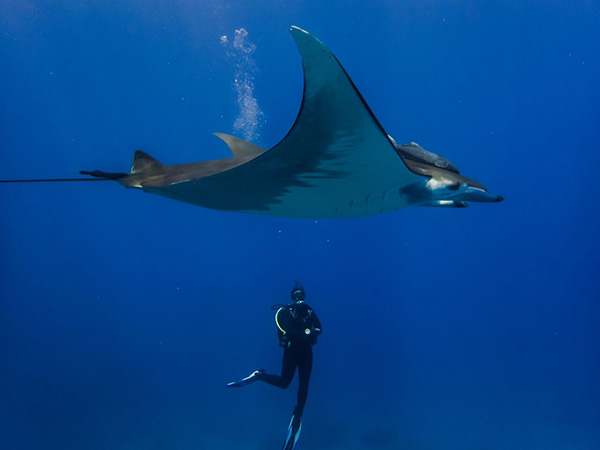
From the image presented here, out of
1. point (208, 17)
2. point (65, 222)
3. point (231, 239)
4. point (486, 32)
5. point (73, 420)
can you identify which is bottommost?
point (73, 420)

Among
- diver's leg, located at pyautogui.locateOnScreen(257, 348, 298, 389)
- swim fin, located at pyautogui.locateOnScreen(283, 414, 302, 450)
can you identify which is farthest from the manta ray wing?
swim fin, located at pyautogui.locateOnScreen(283, 414, 302, 450)

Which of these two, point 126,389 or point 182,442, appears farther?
point 126,389

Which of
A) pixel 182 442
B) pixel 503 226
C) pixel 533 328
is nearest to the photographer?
pixel 182 442

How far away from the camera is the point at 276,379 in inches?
237

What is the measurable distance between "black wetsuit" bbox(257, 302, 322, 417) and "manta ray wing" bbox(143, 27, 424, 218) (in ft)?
10.8

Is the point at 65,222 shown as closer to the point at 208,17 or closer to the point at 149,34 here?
the point at 149,34

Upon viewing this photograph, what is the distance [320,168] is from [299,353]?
458cm

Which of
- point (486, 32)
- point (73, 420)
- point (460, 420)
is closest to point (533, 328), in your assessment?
point (460, 420)

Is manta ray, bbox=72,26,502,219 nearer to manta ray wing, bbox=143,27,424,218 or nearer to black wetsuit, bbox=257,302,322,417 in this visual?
manta ray wing, bbox=143,27,424,218

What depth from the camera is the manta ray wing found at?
4.91ft

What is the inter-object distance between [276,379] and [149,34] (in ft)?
38.3

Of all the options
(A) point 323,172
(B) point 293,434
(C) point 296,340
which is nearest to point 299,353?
(C) point 296,340

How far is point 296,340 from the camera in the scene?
5.86 metres

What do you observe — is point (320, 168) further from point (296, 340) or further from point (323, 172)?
point (296, 340)
